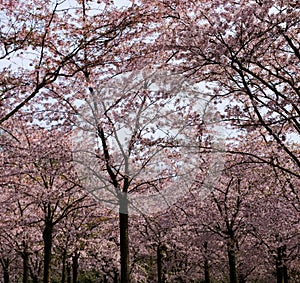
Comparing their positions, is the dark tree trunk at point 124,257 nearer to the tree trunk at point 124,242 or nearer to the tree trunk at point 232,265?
the tree trunk at point 124,242

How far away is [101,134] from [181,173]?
10.3 ft

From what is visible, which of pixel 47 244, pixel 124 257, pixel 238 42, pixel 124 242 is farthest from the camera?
pixel 47 244

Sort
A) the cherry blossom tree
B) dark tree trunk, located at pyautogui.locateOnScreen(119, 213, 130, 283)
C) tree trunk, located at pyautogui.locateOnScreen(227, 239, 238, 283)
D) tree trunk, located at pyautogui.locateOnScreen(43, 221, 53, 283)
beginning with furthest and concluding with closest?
tree trunk, located at pyautogui.locateOnScreen(43, 221, 53, 283)
tree trunk, located at pyautogui.locateOnScreen(227, 239, 238, 283)
dark tree trunk, located at pyautogui.locateOnScreen(119, 213, 130, 283)
the cherry blossom tree

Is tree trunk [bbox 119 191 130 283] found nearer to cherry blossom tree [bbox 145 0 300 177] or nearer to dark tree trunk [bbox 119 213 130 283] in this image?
dark tree trunk [bbox 119 213 130 283]

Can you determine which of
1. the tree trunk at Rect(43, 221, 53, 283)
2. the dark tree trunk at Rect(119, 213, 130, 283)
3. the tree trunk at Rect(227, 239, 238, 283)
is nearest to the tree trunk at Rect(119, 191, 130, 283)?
the dark tree trunk at Rect(119, 213, 130, 283)

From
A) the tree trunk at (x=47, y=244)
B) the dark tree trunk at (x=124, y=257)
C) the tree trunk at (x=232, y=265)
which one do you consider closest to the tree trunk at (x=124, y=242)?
the dark tree trunk at (x=124, y=257)

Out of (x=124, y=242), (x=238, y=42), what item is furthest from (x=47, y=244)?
(x=238, y=42)

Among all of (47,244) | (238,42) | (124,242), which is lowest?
(124,242)

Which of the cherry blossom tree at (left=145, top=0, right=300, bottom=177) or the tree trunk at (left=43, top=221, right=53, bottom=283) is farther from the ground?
the cherry blossom tree at (left=145, top=0, right=300, bottom=177)

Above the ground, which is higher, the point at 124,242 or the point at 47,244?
the point at 47,244

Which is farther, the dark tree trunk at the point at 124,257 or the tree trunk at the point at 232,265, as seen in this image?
the tree trunk at the point at 232,265

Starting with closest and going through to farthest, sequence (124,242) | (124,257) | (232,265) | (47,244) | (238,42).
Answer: (238,42) < (124,257) < (124,242) < (232,265) < (47,244)

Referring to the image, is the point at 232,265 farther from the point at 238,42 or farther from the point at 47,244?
the point at 238,42

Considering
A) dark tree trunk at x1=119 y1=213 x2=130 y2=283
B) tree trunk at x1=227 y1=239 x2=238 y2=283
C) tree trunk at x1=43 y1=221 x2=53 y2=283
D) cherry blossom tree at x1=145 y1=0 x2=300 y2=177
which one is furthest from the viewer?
tree trunk at x1=43 y1=221 x2=53 y2=283
